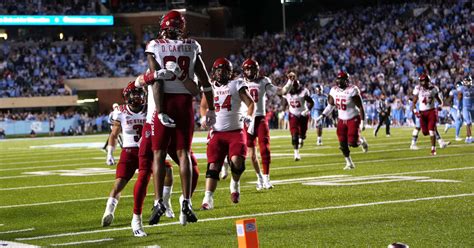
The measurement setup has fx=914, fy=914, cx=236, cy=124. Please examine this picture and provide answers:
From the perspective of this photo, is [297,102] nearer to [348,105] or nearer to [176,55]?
[348,105]

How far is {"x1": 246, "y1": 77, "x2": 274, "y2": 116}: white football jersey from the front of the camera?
1341 centimetres

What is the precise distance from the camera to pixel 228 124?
36.1ft

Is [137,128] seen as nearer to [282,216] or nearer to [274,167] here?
[282,216]

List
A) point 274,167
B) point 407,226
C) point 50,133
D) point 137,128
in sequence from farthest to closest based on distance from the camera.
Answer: point 50,133, point 274,167, point 137,128, point 407,226

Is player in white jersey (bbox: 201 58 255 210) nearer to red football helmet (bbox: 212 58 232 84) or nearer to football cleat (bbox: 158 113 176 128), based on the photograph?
red football helmet (bbox: 212 58 232 84)

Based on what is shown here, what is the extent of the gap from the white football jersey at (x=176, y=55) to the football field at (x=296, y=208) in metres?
1.35

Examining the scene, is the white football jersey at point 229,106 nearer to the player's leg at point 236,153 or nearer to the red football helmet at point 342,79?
the player's leg at point 236,153

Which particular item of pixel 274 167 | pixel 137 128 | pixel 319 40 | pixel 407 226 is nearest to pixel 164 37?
pixel 137 128

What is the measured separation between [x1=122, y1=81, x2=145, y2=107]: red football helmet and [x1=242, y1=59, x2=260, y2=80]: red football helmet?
306 cm

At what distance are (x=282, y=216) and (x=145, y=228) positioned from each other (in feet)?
4.65

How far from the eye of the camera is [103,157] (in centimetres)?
2425

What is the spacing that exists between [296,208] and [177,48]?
2.55 metres

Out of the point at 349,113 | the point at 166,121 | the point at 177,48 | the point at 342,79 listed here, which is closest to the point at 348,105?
the point at 349,113

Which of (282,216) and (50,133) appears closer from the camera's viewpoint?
(282,216)
